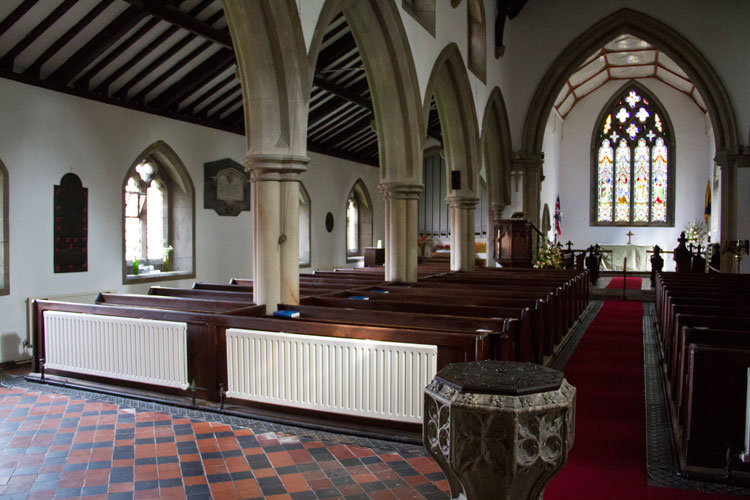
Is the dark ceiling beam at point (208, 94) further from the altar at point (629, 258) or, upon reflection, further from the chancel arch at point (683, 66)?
the altar at point (629, 258)

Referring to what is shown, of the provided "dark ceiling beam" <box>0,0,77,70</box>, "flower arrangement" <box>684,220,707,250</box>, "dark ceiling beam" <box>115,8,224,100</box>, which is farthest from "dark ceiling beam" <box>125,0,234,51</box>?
"flower arrangement" <box>684,220,707,250</box>

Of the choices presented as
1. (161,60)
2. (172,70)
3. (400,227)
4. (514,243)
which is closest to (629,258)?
(514,243)

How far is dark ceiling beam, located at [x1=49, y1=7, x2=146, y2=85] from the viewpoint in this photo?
7.38 m

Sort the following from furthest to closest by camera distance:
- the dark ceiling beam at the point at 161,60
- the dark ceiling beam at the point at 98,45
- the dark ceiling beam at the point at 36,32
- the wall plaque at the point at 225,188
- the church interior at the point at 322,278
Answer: the wall plaque at the point at 225,188 → the dark ceiling beam at the point at 161,60 → the dark ceiling beam at the point at 98,45 → the dark ceiling beam at the point at 36,32 → the church interior at the point at 322,278

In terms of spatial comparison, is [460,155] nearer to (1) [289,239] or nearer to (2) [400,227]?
(2) [400,227]

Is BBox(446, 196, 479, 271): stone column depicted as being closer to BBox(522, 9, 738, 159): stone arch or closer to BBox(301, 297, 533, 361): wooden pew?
BBox(522, 9, 738, 159): stone arch

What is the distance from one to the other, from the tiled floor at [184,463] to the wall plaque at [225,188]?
621cm

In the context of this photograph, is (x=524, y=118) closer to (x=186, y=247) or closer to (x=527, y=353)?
→ (x=186, y=247)

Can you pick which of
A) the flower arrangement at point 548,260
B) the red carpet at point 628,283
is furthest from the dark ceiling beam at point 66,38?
the red carpet at point 628,283

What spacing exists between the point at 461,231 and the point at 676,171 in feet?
41.1

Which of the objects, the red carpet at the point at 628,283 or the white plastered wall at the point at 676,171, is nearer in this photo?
the red carpet at the point at 628,283

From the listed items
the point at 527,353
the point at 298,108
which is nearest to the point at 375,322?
the point at 527,353

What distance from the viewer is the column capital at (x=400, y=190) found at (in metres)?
8.54

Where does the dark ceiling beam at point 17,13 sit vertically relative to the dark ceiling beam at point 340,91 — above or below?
below
